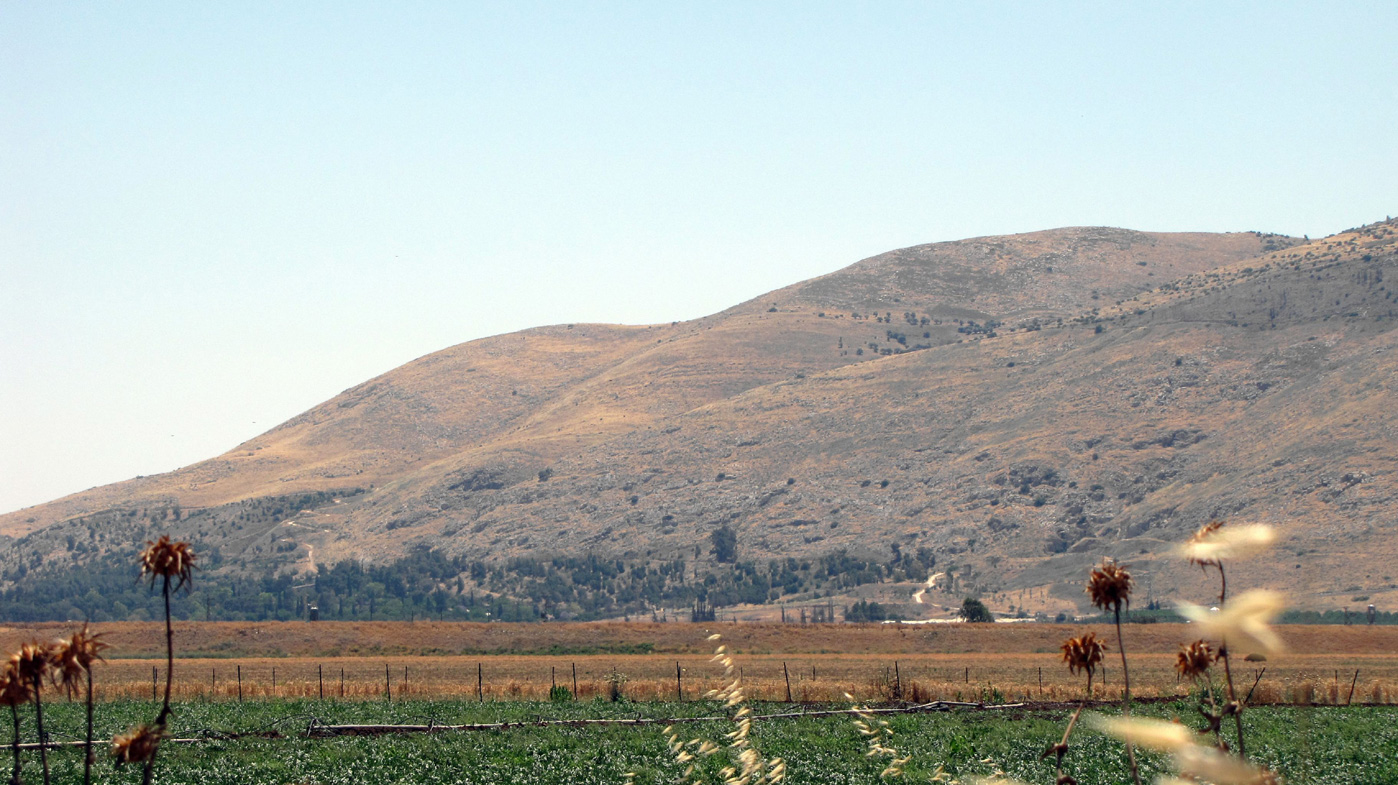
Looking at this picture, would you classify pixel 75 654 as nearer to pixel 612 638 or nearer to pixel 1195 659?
pixel 1195 659

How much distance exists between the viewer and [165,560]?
707 cm

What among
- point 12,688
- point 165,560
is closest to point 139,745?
point 165,560

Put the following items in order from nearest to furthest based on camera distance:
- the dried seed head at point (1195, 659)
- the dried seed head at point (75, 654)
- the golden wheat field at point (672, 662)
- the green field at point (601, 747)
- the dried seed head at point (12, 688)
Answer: the dried seed head at point (1195, 659) < the dried seed head at point (75, 654) < the dried seed head at point (12, 688) < the green field at point (601, 747) < the golden wheat field at point (672, 662)

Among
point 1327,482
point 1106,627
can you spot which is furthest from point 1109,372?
point 1106,627

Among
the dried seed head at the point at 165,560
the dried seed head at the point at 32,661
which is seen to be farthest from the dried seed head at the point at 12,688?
the dried seed head at the point at 165,560

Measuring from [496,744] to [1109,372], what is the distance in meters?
170

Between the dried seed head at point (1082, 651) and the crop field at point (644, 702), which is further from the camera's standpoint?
the crop field at point (644, 702)

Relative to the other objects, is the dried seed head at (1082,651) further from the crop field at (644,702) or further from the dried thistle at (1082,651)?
the crop field at (644,702)

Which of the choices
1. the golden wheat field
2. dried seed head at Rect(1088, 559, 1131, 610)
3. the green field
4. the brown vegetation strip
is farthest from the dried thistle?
the brown vegetation strip

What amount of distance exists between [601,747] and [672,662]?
4362 cm

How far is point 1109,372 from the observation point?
190m

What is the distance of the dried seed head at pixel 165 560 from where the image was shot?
6.98 meters

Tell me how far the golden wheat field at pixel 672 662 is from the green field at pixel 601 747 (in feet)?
23.1

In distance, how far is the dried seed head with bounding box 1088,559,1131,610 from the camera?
6.55m
